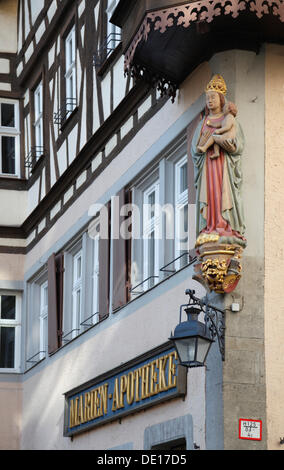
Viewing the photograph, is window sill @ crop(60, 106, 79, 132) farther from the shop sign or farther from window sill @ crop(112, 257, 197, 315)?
the shop sign

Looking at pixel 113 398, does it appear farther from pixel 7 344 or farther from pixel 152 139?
pixel 7 344

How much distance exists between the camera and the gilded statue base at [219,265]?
39.9 feet

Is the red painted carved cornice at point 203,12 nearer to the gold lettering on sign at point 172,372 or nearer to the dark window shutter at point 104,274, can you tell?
the gold lettering on sign at point 172,372

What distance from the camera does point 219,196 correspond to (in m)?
12.3

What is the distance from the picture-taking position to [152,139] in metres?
15.2

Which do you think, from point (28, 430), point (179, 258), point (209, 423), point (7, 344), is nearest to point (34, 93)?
point (7, 344)

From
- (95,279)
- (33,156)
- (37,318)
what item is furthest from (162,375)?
(33,156)

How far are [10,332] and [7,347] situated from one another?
0.25 meters

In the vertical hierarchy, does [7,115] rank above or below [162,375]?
above

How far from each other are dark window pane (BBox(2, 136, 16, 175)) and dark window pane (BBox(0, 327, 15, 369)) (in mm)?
2982

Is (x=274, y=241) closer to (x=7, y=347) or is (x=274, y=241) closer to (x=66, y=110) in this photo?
(x=66, y=110)

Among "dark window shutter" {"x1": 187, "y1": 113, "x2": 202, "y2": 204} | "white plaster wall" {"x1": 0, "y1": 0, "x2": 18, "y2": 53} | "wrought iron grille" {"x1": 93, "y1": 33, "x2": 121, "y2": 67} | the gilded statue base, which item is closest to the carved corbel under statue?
the gilded statue base

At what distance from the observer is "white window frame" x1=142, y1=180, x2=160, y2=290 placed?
49.0ft

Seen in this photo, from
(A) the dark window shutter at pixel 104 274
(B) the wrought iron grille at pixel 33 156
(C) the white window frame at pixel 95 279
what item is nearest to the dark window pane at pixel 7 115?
(B) the wrought iron grille at pixel 33 156
